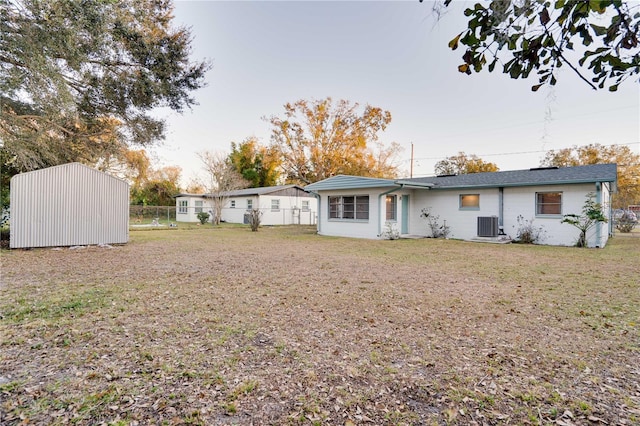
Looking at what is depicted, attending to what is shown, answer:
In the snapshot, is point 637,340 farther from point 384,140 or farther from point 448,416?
point 384,140

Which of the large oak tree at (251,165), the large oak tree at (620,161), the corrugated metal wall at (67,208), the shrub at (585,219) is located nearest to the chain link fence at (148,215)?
the large oak tree at (251,165)

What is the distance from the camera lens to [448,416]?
2100mm

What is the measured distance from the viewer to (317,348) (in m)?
3.13

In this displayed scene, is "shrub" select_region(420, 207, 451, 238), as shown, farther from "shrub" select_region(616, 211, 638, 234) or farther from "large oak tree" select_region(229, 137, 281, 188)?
"large oak tree" select_region(229, 137, 281, 188)

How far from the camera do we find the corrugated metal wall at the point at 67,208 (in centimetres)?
920

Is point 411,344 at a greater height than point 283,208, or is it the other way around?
point 283,208

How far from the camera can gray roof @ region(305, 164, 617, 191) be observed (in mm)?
11367

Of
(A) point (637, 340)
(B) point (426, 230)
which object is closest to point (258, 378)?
(A) point (637, 340)

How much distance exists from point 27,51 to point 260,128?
23.5 metres

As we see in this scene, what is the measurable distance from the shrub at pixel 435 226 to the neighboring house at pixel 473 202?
15 centimetres

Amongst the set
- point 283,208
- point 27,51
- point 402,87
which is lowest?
point 283,208

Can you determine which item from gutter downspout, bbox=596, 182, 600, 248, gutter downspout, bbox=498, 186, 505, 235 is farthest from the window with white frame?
gutter downspout, bbox=596, 182, 600, 248

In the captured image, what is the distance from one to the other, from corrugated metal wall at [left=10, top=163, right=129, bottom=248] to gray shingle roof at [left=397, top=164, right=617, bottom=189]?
1070 centimetres

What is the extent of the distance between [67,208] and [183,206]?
760 inches
